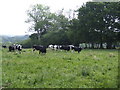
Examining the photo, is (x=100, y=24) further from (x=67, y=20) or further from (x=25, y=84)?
(x=25, y=84)

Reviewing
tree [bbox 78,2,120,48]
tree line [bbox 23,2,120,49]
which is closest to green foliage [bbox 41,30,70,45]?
tree line [bbox 23,2,120,49]

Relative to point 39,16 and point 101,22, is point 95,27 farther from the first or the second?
point 39,16

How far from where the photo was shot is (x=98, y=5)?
177 feet

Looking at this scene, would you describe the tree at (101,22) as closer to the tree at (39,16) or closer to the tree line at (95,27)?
the tree line at (95,27)

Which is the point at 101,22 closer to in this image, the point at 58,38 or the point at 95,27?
the point at 95,27

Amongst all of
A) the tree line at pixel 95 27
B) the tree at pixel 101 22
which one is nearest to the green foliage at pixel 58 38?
the tree line at pixel 95 27

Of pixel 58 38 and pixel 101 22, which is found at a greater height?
pixel 101 22

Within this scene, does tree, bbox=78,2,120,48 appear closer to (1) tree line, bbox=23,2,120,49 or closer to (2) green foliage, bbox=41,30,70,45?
(1) tree line, bbox=23,2,120,49

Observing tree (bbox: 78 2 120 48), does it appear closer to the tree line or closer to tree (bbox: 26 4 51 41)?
the tree line

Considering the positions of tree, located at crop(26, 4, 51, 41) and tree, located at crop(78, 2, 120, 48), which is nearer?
tree, located at crop(78, 2, 120, 48)

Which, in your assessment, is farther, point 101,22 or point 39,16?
point 39,16

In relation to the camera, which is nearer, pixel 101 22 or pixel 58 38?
pixel 101 22

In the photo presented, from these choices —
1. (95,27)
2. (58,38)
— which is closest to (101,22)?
(95,27)

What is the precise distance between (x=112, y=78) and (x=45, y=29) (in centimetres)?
6843
